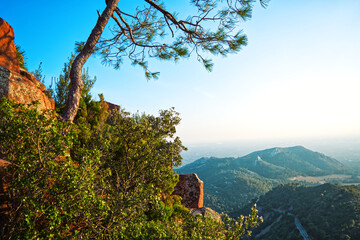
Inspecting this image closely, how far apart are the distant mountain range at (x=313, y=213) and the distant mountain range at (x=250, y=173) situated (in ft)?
74.0

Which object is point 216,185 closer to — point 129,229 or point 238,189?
point 238,189

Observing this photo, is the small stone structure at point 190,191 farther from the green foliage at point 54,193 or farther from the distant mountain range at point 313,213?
the distant mountain range at point 313,213

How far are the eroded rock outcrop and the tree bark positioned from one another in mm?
1487

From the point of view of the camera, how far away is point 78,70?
18.5 feet

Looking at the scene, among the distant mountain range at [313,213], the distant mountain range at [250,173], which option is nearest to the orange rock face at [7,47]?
the distant mountain range at [313,213]

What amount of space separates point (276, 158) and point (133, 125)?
222231 millimetres

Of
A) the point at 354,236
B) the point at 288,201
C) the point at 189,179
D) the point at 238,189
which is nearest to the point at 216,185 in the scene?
the point at 238,189

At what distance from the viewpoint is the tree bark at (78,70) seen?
539 centimetres

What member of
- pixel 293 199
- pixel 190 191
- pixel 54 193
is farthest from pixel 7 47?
pixel 293 199

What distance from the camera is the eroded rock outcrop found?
5688 mm

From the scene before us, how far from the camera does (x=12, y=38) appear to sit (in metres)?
7.01

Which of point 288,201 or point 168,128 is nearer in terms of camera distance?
point 168,128

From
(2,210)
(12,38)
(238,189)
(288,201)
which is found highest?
(12,38)

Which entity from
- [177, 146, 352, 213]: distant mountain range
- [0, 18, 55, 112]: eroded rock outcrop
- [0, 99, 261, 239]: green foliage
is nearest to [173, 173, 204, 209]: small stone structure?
[0, 99, 261, 239]: green foliage
